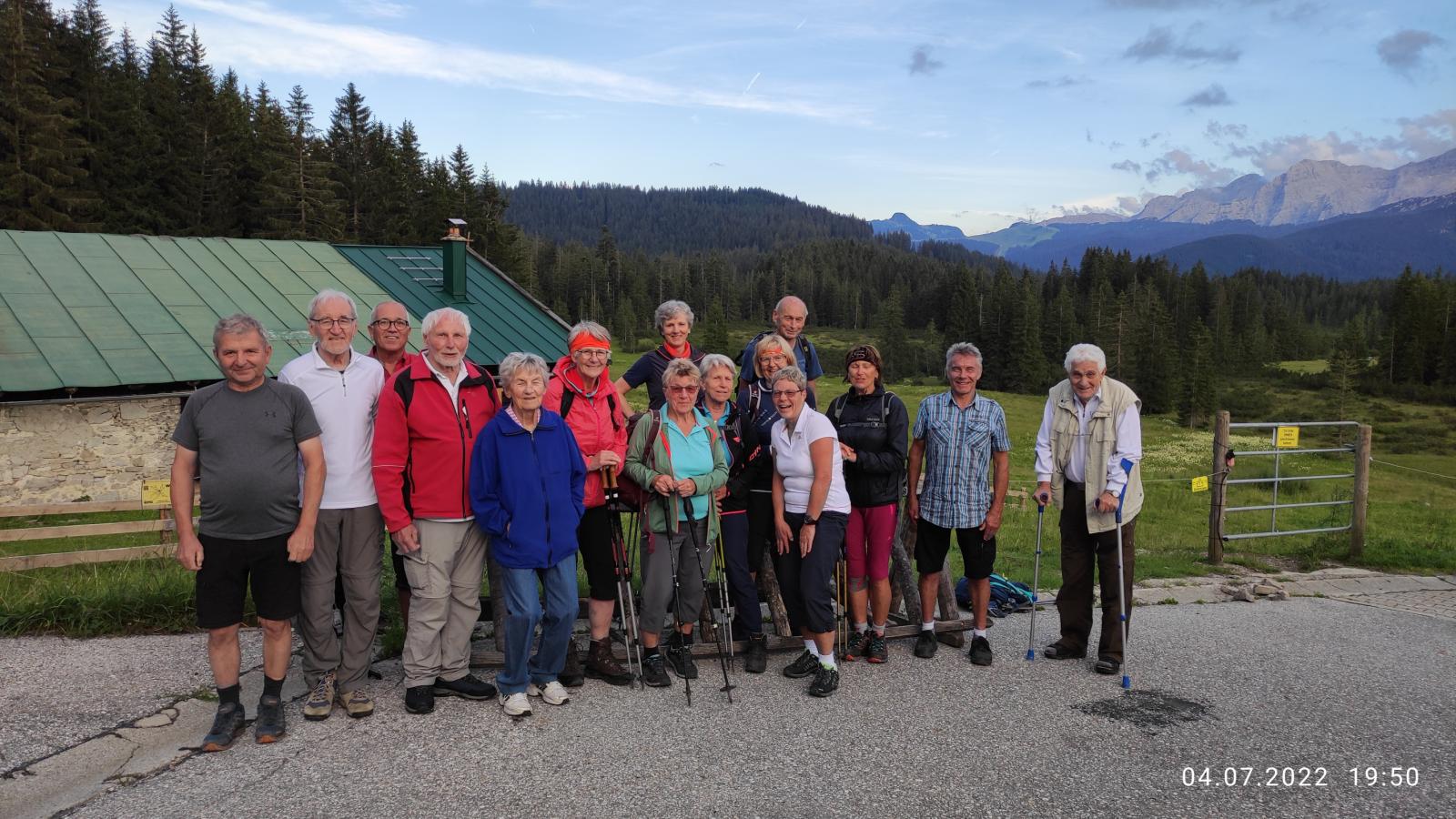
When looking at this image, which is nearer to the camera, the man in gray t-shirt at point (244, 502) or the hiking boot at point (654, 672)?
the man in gray t-shirt at point (244, 502)

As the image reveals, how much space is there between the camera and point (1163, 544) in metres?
13.6

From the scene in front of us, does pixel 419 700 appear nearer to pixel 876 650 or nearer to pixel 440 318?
pixel 440 318

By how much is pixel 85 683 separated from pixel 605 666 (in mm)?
3249

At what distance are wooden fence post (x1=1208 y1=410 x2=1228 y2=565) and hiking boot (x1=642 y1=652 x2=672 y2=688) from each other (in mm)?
7467

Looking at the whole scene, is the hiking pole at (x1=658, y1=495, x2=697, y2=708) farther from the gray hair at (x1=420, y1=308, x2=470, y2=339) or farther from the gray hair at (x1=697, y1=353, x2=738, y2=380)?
the gray hair at (x1=420, y1=308, x2=470, y2=339)

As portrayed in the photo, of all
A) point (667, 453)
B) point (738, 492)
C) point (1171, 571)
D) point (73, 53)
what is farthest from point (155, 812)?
point (73, 53)

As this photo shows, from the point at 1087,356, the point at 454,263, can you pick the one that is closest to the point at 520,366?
the point at 1087,356

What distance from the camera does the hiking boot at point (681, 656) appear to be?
5645 mm

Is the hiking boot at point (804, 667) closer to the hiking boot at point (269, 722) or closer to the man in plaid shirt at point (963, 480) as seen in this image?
the man in plaid shirt at point (963, 480)

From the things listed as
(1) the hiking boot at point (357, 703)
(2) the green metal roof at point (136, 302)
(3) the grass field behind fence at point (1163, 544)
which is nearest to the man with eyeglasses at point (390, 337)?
(1) the hiking boot at point (357, 703)

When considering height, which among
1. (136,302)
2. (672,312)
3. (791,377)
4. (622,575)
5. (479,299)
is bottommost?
(622,575)

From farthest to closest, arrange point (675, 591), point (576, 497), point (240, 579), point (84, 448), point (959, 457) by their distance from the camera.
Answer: point (84, 448), point (959, 457), point (675, 591), point (576, 497), point (240, 579)

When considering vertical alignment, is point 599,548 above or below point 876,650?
above

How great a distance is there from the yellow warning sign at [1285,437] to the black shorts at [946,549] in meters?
7.62
